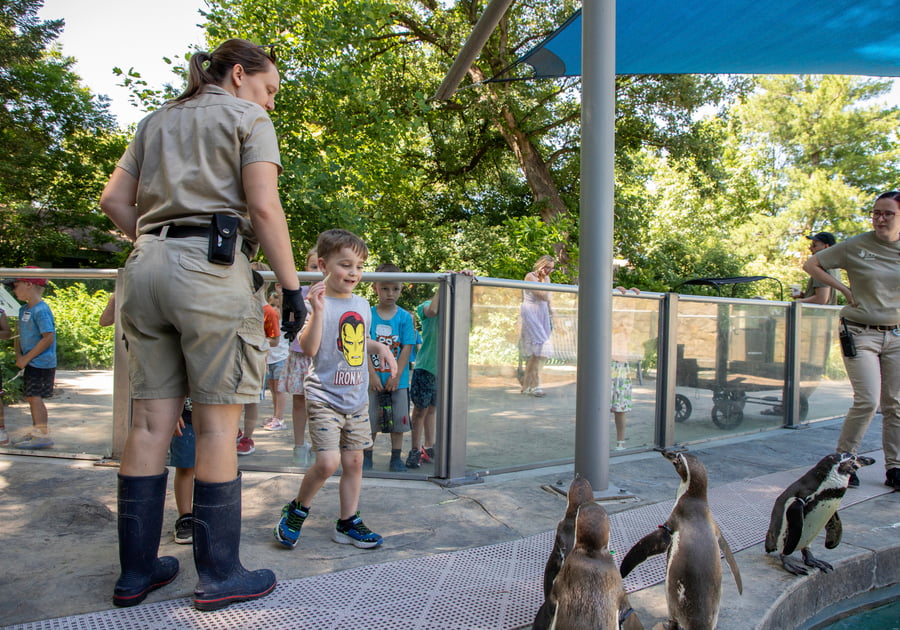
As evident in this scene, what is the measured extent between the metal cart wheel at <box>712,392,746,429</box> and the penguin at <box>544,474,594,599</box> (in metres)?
4.47

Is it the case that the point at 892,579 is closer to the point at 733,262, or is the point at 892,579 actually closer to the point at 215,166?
the point at 215,166

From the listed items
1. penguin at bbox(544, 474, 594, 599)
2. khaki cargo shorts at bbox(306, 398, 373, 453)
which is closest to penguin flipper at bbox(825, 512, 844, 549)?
penguin at bbox(544, 474, 594, 599)

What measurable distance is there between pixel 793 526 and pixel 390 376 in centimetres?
264

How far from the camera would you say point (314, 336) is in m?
3.01

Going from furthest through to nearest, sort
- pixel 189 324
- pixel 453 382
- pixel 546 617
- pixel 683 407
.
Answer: pixel 683 407, pixel 453 382, pixel 189 324, pixel 546 617

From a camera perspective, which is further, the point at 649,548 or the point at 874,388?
the point at 874,388

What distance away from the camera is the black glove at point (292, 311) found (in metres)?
2.52

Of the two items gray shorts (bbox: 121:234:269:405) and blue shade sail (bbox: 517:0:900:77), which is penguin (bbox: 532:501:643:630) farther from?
blue shade sail (bbox: 517:0:900:77)

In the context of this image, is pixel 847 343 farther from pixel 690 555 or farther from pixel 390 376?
pixel 390 376

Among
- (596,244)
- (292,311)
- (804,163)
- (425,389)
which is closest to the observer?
(292,311)

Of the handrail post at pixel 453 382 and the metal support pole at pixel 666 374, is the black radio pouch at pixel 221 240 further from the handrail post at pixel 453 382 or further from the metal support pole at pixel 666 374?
the metal support pole at pixel 666 374

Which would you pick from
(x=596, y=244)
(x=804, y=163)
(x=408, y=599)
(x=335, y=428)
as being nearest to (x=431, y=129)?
(x=596, y=244)

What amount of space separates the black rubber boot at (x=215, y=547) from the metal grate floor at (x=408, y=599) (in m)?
0.05

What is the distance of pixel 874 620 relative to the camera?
10.2 feet
